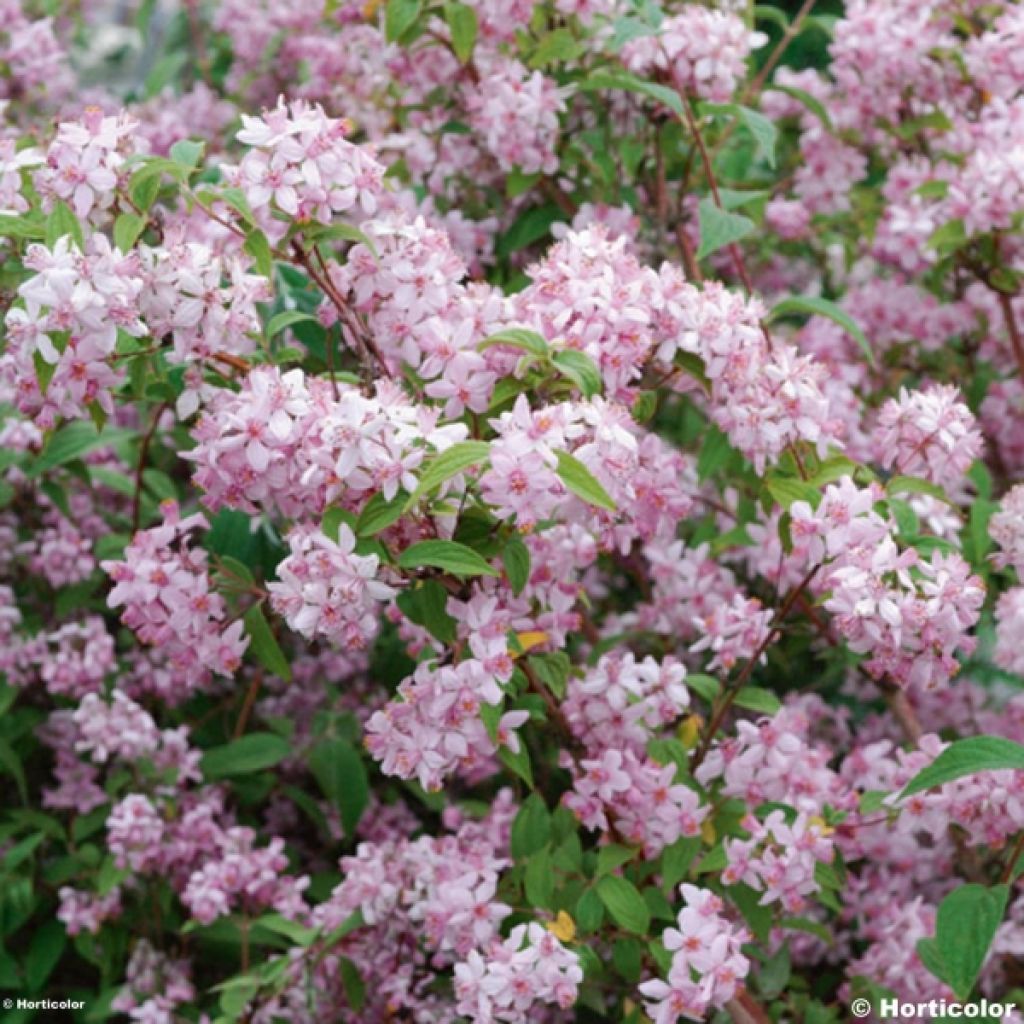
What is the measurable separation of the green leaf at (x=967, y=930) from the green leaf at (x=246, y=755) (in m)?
1.14

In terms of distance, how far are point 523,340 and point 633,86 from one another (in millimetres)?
751

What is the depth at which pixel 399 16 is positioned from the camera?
2072 mm

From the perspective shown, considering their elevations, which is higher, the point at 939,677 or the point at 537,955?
the point at 939,677

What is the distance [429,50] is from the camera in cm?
233

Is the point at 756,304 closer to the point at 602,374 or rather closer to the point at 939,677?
the point at 602,374

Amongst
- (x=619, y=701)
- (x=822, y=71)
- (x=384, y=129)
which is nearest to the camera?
(x=619, y=701)

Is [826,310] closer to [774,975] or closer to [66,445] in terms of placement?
[774,975]

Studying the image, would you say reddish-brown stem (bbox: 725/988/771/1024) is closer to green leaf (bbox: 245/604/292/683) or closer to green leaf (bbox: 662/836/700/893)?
green leaf (bbox: 662/836/700/893)

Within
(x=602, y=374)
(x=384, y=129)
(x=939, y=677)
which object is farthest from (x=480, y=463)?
(x=384, y=129)

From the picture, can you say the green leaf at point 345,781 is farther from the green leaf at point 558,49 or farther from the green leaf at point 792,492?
the green leaf at point 558,49

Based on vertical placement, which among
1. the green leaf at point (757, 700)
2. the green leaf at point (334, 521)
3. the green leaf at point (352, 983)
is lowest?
the green leaf at point (352, 983)

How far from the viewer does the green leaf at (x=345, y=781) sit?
2.28 meters

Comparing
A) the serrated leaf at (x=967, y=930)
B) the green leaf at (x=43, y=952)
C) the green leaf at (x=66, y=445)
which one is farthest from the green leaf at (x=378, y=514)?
the green leaf at (x=43, y=952)

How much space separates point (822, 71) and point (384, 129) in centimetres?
233
